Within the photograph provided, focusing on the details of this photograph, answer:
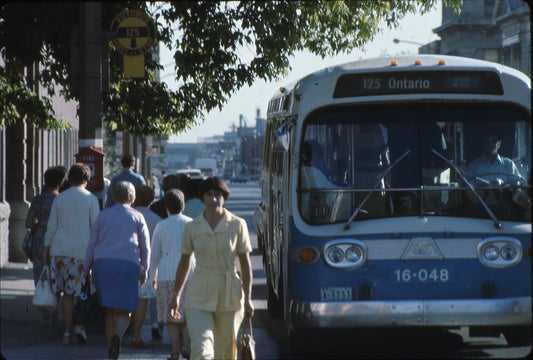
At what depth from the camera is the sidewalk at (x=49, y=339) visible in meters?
9.32

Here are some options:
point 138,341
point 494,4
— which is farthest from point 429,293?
point 494,4

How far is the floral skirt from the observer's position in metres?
9.93

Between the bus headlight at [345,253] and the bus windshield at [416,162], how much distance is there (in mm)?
233

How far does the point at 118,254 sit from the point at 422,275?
9.28 feet

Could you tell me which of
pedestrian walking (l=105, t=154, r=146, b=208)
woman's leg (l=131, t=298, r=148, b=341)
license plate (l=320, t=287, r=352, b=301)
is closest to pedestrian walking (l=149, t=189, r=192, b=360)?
woman's leg (l=131, t=298, r=148, b=341)

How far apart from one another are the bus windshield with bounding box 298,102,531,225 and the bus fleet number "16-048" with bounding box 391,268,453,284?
1.73 feet

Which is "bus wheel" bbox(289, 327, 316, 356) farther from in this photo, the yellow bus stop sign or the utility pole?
the yellow bus stop sign

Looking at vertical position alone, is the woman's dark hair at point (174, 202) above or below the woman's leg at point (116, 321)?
above

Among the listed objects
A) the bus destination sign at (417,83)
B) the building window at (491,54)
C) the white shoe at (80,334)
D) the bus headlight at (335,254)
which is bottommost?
the white shoe at (80,334)

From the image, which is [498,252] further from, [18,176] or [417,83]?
[18,176]

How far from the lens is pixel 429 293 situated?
8.42m

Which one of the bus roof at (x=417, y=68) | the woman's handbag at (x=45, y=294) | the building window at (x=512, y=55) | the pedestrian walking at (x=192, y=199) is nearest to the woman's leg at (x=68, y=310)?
the woman's handbag at (x=45, y=294)

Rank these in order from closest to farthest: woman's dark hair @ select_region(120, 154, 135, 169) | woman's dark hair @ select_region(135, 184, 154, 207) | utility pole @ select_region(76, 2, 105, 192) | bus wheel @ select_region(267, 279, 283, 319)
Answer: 1. woman's dark hair @ select_region(135, 184, 154, 207)
2. utility pole @ select_region(76, 2, 105, 192)
3. bus wheel @ select_region(267, 279, 283, 319)
4. woman's dark hair @ select_region(120, 154, 135, 169)

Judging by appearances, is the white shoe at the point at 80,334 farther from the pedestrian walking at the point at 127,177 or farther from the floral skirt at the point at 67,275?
the pedestrian walking at the point at 127,177
